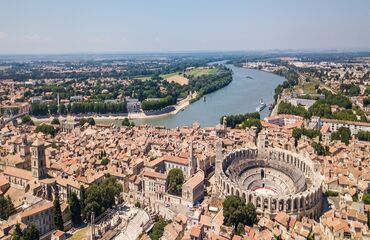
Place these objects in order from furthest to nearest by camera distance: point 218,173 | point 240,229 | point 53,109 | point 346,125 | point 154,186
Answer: point 53,109 < point 346,125 < point 218,173 < point 154,186 < point 240,229

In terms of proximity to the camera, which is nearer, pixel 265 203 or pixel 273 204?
pixel 273 204

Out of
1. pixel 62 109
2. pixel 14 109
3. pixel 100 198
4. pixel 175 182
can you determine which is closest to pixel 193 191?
pixel 175 182

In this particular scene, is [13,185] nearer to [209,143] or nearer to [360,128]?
[209,143]

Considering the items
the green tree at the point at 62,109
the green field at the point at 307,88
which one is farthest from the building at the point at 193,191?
the green field at the point at 307,88

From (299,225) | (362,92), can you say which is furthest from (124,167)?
(362,92)

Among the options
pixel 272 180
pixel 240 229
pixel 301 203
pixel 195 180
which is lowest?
pixel 272 180

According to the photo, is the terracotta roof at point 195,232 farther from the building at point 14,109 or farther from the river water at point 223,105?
the building at point 14,109

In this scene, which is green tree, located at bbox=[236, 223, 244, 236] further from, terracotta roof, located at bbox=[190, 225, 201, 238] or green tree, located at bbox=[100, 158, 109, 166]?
green tree, located at bbox=[100, 158, 109, 166]

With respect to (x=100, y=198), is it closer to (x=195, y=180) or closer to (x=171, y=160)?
(x=195, y=180)
